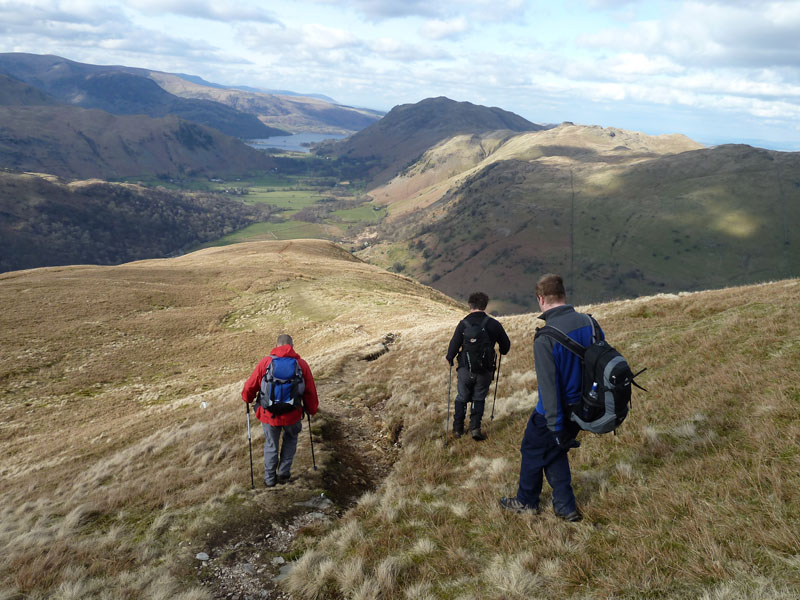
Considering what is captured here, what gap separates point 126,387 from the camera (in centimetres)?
2711

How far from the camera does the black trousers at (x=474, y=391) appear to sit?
10429 mm

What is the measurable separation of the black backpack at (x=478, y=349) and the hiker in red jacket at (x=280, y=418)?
12.3ft

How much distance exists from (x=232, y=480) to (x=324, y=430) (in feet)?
11.8

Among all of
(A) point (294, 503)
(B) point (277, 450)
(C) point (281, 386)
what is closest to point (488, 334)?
(C) point (281, 386)

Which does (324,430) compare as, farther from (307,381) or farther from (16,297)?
(16,297)

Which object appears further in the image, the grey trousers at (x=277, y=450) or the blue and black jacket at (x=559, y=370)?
the grey trousers at (x=277, y=450)

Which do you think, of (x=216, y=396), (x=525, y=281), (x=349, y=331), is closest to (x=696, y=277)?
(x=525, y=281)

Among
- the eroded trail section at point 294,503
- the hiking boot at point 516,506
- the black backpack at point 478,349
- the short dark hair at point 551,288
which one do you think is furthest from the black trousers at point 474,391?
the short dark hair at point 551,288

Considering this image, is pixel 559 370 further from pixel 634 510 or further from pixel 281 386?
pixel 281 386

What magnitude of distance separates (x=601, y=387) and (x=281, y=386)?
6303mm

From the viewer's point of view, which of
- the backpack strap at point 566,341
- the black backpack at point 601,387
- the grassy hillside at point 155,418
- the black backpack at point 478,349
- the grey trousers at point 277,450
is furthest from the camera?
the black backpack at point 478,349

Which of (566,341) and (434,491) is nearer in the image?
(566,341)

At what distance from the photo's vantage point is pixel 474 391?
10672mm

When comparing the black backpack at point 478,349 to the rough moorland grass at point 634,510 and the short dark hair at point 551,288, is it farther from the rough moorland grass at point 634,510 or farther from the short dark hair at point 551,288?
the short dark hair at point 551,288
